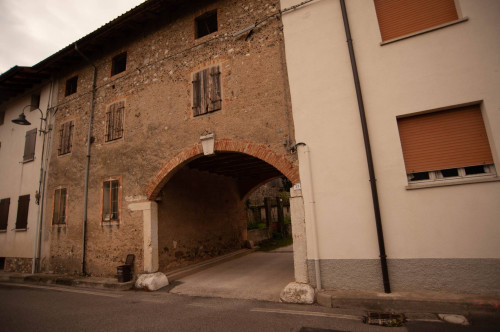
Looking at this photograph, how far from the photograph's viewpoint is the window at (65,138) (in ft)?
32.3

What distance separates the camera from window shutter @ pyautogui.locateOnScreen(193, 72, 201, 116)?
23.7 feet

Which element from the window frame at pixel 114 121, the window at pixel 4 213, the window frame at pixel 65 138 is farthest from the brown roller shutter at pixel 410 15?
the window at pixel 4 213

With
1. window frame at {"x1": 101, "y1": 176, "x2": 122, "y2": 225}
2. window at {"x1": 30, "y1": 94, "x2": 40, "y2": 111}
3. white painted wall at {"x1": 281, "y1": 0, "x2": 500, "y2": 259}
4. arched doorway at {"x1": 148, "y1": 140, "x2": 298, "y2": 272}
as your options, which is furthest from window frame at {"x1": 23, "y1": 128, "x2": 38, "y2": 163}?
white painted wall at {"x1": 281, "y1": 0, "x2": 500, "y2": 259}

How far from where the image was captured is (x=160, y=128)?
25.3 ft

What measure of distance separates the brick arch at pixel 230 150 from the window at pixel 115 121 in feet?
8.03

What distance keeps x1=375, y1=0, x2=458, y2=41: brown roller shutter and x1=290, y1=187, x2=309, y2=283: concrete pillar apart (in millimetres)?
3771

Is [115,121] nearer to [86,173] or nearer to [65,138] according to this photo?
[86,173]

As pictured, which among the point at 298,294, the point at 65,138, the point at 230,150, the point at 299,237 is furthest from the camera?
the point at 65,138

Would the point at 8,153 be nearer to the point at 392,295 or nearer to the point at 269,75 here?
the point at 269,75

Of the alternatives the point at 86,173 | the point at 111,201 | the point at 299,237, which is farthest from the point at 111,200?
the point at 299,237

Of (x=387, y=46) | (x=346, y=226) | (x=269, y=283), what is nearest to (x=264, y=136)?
(x=346, y=226)

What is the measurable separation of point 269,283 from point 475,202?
15.1ft

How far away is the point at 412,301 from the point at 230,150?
466 cm

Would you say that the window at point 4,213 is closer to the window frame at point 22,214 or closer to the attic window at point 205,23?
the window frame at point 22,214
